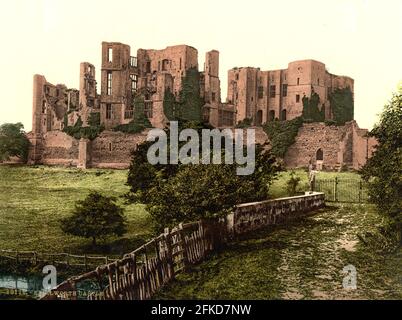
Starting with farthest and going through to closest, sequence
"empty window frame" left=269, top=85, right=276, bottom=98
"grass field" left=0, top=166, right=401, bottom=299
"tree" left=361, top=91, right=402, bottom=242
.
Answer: "empty window frame" left=269, top=85, right=276, bottom=98, "tree" left=361, top=91, right=402, bottom=242, "grass field" left=0, top=166, right=401, bottom=299

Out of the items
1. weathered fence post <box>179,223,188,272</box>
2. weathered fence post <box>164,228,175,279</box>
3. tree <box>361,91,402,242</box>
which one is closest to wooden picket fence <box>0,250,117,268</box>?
weathered fence post <box>179,223,188,272</box>

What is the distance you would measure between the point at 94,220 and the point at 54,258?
213 cm

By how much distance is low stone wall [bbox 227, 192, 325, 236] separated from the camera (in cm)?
1514

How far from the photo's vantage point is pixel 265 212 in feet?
55.5

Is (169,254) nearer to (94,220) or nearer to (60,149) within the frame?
(94,220)

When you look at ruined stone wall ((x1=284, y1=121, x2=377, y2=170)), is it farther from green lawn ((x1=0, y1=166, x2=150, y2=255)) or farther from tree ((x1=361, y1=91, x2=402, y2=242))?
tree ((x1=361, y1=91, x2=402, y2=242))

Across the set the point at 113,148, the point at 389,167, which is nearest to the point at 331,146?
the point at 113,148

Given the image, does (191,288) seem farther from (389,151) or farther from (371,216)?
(371,216)

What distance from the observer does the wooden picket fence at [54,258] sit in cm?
1808

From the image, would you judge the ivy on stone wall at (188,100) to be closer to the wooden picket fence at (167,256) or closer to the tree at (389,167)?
the wooden picket fence at (167,256)

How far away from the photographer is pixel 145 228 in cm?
2009

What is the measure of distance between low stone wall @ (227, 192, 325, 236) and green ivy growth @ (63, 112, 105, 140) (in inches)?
869

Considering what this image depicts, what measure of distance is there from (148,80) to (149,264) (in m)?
47.4
